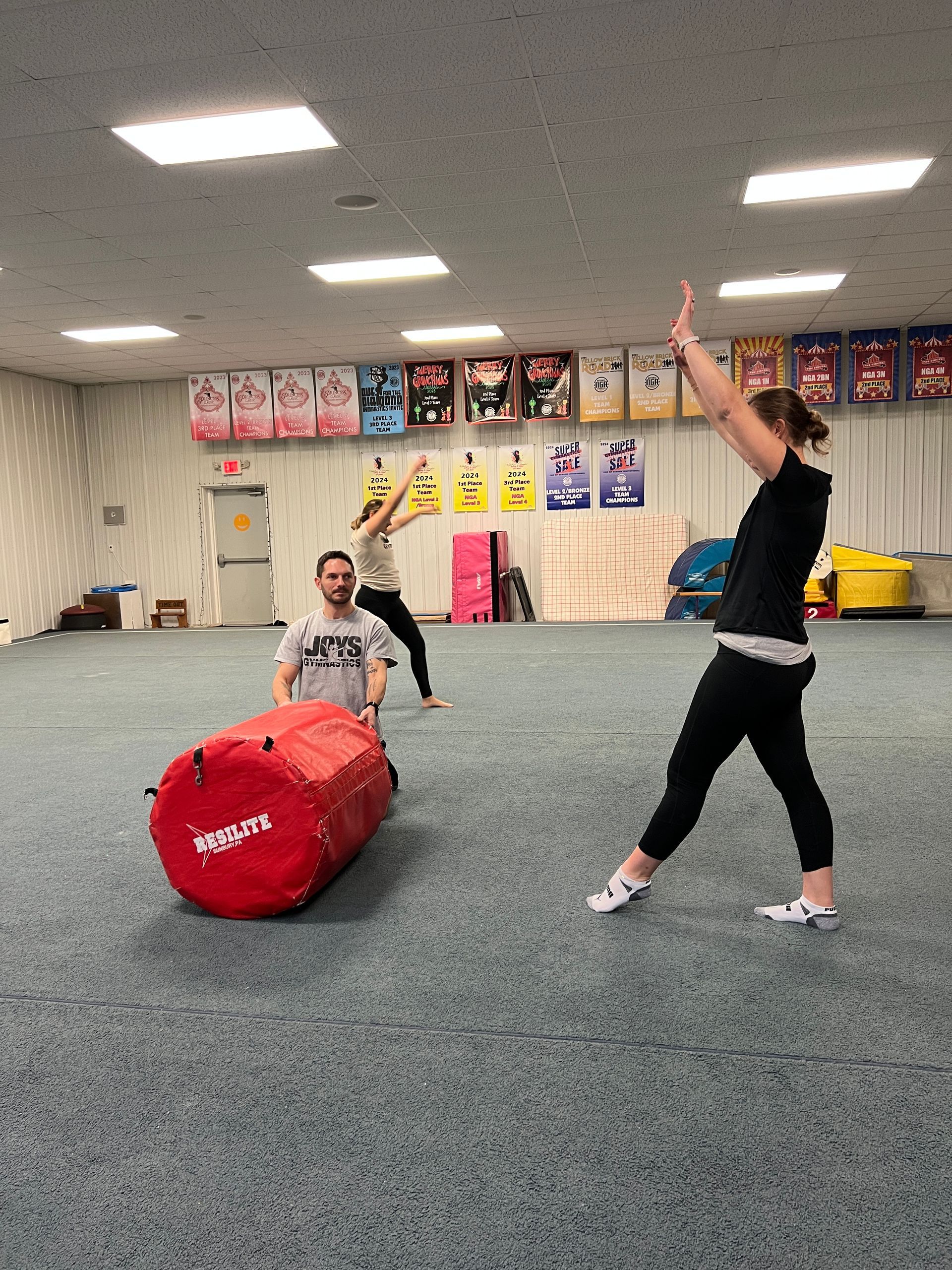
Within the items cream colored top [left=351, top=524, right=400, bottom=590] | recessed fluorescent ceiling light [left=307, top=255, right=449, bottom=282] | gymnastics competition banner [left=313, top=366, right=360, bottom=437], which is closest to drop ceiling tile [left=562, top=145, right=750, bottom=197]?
recessed fluorescent ceiling light [left=307, top=255, right=449, bottom=282]

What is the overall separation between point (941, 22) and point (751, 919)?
3.79 m

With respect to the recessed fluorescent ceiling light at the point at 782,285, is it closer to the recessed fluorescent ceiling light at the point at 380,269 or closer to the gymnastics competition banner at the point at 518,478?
the recessed fluorescent ceiling light at the point at 380,269

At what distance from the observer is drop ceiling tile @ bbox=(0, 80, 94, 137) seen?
4.19 m

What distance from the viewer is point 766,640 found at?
92.5 inches

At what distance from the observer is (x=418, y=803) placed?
389cm

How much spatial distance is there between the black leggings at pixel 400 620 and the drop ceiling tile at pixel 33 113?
2.87 metres

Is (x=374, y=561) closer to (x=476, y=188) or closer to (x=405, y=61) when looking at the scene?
(x=476, y=188)

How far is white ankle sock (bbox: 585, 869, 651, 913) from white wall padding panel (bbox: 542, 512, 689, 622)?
8.20 meters

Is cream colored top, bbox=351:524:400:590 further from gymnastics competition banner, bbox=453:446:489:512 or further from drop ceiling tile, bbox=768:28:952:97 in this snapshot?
gymnastics competition banner, bbox=453:446:489:512

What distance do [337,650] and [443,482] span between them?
7.97 m

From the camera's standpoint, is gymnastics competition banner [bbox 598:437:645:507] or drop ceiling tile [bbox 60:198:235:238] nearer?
drop ceiling tile [bbox 60:198:235:238]

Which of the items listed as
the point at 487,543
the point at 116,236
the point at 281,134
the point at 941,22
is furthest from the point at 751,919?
the point at 487,543

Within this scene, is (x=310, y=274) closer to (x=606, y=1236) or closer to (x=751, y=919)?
(x=751, y=919)

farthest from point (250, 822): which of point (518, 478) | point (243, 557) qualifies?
point (243, 557)
